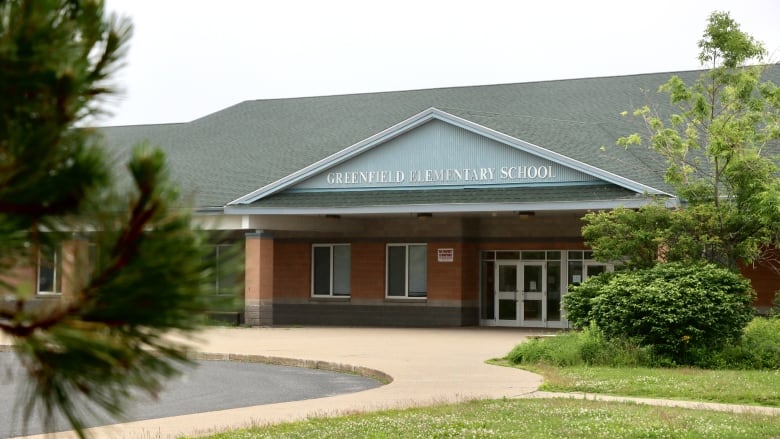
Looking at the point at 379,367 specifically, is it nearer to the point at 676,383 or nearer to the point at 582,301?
the point at 582,301

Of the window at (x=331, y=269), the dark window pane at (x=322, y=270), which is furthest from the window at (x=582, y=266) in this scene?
the dark window pane at (x=322, y=270)

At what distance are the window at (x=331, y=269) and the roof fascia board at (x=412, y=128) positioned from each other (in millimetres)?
4204

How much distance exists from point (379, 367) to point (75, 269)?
16736 mm

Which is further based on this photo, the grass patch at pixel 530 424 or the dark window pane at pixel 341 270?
the dark window pane at pixel 341 270

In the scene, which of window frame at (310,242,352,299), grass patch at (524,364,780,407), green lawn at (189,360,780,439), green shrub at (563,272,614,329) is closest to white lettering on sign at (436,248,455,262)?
window frame at (310,242,352,299)

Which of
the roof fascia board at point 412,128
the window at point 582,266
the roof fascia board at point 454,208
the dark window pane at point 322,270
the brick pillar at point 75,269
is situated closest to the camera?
the brick pillar at point 75,269

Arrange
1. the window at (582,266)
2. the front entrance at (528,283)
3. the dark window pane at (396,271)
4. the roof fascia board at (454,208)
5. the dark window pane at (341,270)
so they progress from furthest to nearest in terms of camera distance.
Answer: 1. the dark window pane at (341,270)
2. the dark window pane at (396,271)
3. the front entrance at (528,283)
4. the window at (582,266)
5. the roof fascia board at (454,208)

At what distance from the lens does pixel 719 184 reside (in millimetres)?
23250

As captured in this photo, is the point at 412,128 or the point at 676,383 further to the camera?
the point at 412,128

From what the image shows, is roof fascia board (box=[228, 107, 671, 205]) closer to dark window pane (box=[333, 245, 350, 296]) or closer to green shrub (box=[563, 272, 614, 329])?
dark window pane (box=[333, 245, 350, 296])

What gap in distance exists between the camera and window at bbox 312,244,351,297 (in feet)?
120

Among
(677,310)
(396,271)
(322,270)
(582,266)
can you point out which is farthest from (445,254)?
(677,310)

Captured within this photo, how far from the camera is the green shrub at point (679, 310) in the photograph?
19078mm

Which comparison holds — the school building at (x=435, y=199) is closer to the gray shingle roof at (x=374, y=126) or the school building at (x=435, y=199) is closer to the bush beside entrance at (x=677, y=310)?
the gray shingle roof at (x=374, y=126)
